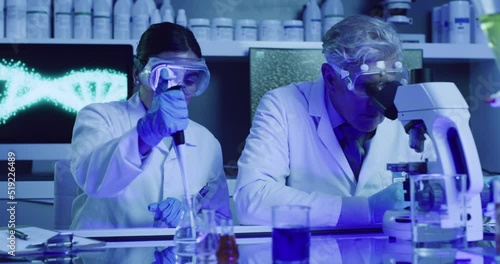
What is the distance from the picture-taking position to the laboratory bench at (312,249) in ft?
4.37

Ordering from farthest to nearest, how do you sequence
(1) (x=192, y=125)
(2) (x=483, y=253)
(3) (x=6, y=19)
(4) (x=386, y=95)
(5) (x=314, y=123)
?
1. (3) (x=6, y=19)
2. (1) (x=192, y=125)
3. (5) (x=314, y=123)
4. (4) (x=386, y=95)
5. (2) (x=483, y=253)

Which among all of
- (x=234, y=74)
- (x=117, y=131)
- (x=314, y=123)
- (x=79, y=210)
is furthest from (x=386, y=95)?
(x=234, y=74)

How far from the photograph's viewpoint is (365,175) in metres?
2.18

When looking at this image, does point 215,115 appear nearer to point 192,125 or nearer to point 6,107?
point 6,107

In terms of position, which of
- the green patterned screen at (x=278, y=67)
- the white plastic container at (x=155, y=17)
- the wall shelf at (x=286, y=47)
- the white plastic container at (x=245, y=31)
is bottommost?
the green patterned screen at (x=278, y=67)

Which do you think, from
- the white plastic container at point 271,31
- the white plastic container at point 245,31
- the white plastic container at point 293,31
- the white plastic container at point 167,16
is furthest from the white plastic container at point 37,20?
the white plastic container at point 293,31

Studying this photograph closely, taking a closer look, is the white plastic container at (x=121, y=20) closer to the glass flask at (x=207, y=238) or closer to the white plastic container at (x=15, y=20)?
the white plastic container at (x=15, y=20)

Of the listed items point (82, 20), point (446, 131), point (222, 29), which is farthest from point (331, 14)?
point (446, 131)

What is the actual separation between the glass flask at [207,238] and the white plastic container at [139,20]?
85.7 inches

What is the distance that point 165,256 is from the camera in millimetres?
1394

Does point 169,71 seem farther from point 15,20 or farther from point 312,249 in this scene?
point 15,20

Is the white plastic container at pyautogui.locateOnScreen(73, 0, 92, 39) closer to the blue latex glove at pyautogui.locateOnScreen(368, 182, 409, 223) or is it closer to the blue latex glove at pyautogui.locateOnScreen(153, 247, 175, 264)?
the blue latex glove at pyautogui.locateOnScreen(368, 182, 409, 223)

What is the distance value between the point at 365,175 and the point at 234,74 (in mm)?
1625

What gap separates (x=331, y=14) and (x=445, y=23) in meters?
0.56
